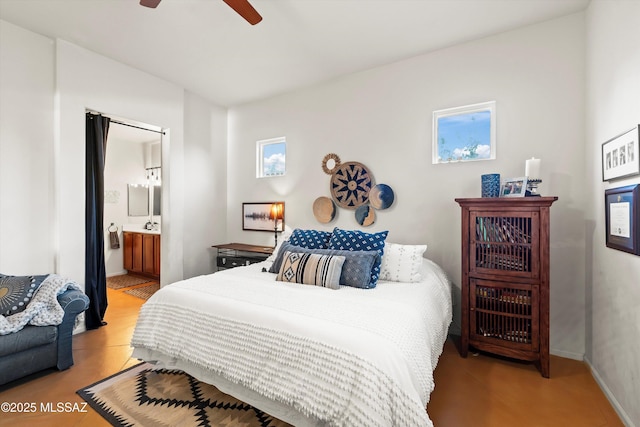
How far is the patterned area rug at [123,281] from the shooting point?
15.9 ft

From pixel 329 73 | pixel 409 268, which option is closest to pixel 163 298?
pixel 409 268

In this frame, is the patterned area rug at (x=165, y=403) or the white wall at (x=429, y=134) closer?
the patterned area rug at (x=165, y=403)

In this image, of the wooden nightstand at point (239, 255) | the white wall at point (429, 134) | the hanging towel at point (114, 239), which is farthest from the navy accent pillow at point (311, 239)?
the hanging towel at point (114, 239)

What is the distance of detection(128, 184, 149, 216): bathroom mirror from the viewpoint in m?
5.76

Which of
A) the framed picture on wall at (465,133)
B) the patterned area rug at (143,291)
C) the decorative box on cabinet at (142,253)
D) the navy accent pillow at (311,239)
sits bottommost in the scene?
the patterned area rug at (143,291)

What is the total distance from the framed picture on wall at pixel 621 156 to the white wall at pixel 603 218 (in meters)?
0.05

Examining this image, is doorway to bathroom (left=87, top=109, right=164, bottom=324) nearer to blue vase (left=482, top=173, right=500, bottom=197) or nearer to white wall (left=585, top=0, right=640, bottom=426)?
blue vase (left=482, top=173, right=500, bottom=197)

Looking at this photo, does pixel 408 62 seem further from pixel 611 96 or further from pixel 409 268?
pixel 409 268

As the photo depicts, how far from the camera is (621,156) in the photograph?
185cm

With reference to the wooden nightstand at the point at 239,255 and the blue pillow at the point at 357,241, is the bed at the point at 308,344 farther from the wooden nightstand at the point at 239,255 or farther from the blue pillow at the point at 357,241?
the wooden nightstand at the point at 239,255

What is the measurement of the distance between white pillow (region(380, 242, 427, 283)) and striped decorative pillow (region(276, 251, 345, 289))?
43 centimetres

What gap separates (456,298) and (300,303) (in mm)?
1869

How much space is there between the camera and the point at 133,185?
5777mm

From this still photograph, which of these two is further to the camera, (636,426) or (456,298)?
(456,298)
